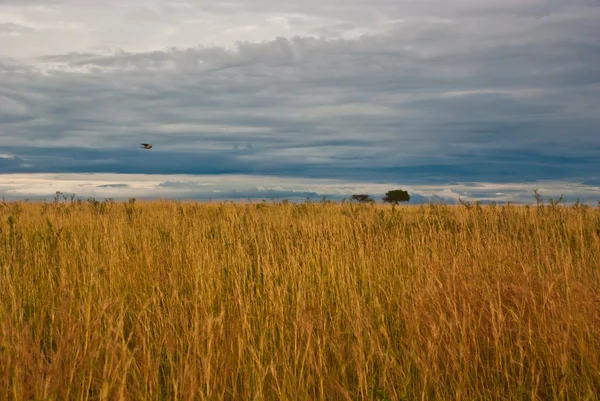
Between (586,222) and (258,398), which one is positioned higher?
(586,222)

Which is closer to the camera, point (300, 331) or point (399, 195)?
point (300, 331)

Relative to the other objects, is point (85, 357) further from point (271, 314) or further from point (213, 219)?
point (213, 219)

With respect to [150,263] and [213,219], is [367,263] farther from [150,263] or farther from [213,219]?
[213,219]

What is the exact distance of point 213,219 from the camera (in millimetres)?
13242

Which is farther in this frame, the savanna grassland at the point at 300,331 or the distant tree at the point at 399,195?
the distant tree at the point at 399,195

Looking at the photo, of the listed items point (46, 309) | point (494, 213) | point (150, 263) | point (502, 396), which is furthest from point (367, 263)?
point (494, 213)

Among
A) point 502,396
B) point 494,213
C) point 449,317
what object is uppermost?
point 494,213

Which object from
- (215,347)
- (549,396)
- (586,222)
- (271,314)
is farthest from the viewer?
(586,222)

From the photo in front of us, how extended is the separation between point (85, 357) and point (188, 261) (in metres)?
3.11

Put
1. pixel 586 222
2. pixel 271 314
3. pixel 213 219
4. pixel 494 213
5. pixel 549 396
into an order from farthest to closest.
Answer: pixel 213 219 → pixel 494 213 → pixel 586 222 → pixel 271 314 → pixel 549 396

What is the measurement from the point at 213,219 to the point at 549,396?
1042 cm

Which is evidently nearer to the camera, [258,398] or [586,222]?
[258,398]

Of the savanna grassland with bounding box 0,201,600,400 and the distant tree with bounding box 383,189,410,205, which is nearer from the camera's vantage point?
the savanna grassland with bounding box 0,201,600,400

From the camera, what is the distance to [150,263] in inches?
257
